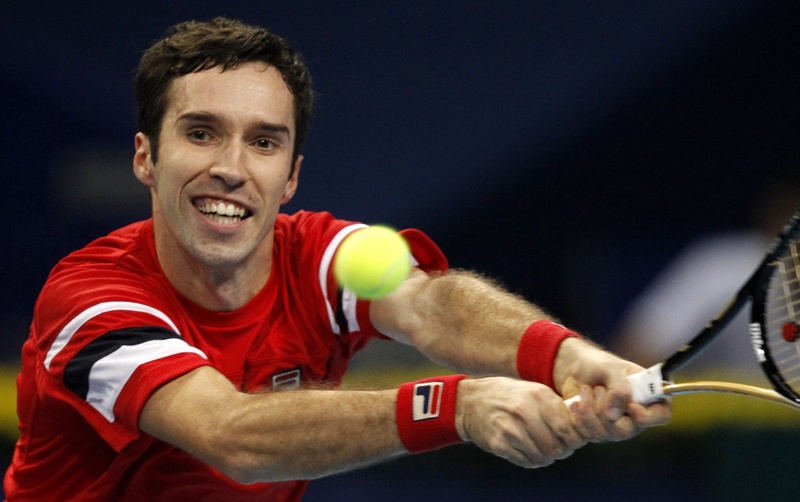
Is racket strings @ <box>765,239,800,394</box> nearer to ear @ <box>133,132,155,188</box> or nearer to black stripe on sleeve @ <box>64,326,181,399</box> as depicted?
black stripe on sleeve @ <box>64,326,181,399</box>

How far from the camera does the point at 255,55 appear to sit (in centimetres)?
316

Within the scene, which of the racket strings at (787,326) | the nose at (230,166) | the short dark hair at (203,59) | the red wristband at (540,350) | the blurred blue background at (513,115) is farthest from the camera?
the blurred blue background at (513,115)

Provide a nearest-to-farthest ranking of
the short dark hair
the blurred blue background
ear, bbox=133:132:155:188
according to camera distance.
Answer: the short dark hair → ear, bbox=133:132:155:188 → the blurred blue background

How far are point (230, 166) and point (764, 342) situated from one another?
4.96 ft

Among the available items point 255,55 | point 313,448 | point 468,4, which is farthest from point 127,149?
point 313,448

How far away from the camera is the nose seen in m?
2.98

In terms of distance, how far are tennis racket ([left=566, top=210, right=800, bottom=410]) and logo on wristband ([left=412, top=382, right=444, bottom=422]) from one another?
Result: 0.33 metres

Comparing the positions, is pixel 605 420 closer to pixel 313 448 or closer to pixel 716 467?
pixel 313 448

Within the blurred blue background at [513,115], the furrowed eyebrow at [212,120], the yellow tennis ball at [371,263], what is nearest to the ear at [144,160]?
the furrowed eyebrow at [212,120]

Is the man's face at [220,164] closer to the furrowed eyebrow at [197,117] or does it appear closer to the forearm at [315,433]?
the furrowed eyebrow at [197,117]

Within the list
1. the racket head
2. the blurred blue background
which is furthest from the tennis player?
the blurred blue background

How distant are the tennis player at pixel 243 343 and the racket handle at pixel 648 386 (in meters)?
0.03

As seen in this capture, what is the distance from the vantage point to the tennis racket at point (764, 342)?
247 cm

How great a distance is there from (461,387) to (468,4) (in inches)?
204
